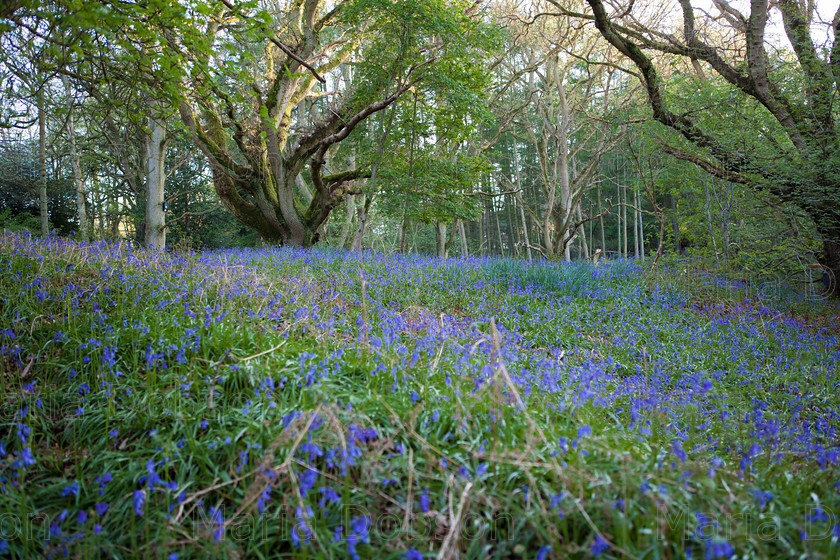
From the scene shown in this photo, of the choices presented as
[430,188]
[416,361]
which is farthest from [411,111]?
[416,361]

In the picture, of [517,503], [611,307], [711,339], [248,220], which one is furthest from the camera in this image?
[248,220]

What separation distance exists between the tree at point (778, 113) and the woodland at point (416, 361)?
0.18 ft

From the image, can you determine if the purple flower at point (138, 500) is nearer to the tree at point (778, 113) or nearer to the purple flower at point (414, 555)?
the purple flower at point (414, 555)

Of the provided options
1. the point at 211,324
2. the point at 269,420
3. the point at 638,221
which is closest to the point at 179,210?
the point at 211,324

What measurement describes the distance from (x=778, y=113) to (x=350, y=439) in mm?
10453

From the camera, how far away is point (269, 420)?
2244mm

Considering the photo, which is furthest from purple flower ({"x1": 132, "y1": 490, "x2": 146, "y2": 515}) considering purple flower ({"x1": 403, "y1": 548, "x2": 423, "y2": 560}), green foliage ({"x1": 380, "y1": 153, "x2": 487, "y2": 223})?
green foliage ({"x1": 380, "y1": 153, "x2": 487, "y2": 223})

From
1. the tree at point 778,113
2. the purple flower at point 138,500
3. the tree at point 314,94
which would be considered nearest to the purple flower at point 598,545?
the purple flower at point 138,500

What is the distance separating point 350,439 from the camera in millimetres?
1925

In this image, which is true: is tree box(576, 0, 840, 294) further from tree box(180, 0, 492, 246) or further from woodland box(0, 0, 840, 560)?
tree box(180, 0, 492, 246)

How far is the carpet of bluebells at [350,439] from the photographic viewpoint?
1643 mm

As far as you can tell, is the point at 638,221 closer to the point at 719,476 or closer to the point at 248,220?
the point at 248,220

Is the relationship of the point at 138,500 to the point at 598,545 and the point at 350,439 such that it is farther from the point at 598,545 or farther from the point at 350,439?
the point at 598,545

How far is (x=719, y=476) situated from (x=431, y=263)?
289 inches
